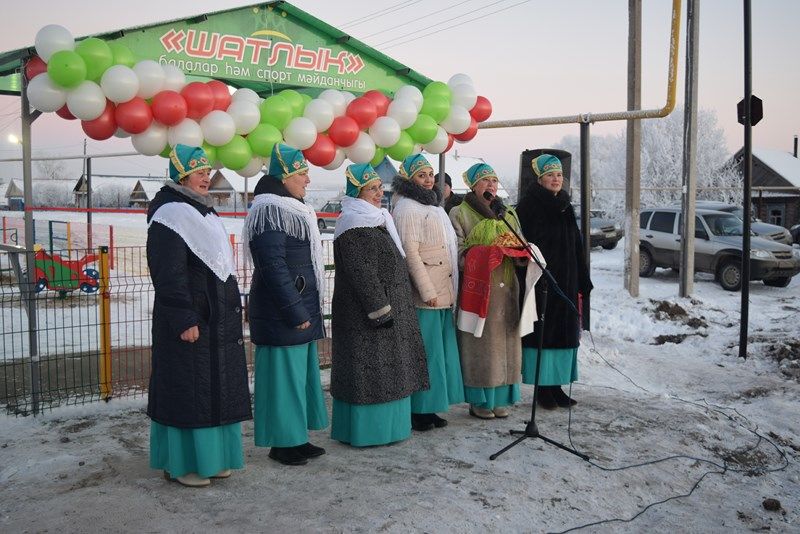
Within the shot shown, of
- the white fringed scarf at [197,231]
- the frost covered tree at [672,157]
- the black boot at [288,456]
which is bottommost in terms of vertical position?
the black boot at [288,456]

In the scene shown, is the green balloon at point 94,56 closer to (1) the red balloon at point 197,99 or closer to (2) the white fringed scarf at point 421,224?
(1) the red balloon at point 197,99

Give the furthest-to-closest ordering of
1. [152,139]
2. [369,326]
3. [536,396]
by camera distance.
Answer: [152,139] → [536,396] → [369,326]

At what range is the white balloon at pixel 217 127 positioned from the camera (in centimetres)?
579

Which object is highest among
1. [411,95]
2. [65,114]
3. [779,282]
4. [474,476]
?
[411,95]

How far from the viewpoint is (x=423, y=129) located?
22.7 ft

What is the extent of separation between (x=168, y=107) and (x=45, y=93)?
87 centimetres

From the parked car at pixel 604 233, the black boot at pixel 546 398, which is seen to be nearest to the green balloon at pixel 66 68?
the black boot at pixel 546 398

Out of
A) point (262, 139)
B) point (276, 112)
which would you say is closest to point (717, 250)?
point (276, 112)

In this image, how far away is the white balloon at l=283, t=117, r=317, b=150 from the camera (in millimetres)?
6246

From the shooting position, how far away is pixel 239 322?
4.27 meters

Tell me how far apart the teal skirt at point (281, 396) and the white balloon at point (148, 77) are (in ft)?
7.72

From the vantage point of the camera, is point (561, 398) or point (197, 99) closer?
point (197, 99)

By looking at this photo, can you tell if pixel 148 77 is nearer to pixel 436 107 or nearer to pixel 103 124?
pixel 103 124

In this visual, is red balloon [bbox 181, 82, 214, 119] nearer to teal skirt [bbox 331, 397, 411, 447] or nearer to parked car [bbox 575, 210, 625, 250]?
teal skirt [bbox 331, 397, 411, 447]
